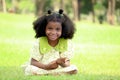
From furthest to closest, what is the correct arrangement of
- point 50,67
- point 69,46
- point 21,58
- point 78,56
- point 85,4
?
1. point 85,4
2. point 78,56
3. point 21,58
4. point 69,46
5. point 50,67

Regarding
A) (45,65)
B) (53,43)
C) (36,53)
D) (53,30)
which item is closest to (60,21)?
(53,30)

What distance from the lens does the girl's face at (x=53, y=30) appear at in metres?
8.08

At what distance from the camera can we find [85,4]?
64062 mm

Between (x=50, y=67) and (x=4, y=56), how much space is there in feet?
21.7

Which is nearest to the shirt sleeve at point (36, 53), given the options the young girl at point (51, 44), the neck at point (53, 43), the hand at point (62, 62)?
the young girl at point (51, 44)

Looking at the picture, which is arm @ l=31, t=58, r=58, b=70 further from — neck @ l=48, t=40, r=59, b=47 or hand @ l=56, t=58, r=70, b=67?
neck @ l=48, t=40, r=59, b=47

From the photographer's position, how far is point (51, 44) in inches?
327

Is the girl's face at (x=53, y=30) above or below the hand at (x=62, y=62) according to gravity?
above

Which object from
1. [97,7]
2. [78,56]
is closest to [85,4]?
[97,7]

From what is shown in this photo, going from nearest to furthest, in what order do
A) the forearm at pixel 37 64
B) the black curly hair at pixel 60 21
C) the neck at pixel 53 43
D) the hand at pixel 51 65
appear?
1. the hand at pixel 51 65
2. the forearm at pixel 37 64
3. the black curly hair at pixel 60 21
4. the neck at pixel 53 43

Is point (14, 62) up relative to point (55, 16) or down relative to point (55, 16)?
down

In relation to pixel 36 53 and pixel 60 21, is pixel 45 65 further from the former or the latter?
pixel 60 21

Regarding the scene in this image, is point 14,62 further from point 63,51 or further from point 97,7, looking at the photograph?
point 97,7

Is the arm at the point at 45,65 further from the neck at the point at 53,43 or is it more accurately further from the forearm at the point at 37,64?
the neck at the point at 53,43
